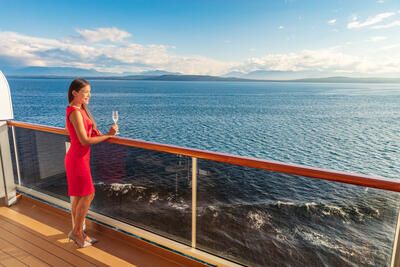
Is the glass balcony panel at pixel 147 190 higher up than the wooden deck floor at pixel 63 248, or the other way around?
the glass balcony panel at pixel 147 190

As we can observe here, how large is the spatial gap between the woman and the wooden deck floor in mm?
151

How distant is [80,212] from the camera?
86.5 inches

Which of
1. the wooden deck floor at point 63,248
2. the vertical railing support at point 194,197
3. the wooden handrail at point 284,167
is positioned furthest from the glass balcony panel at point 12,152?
the vertical railing support at point 194,197

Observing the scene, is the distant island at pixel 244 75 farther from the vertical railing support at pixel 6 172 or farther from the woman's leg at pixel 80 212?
the woman's leg at pixel 80 212

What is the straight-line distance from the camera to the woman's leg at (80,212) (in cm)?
217

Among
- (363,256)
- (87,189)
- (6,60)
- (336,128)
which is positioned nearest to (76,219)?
(87,189)

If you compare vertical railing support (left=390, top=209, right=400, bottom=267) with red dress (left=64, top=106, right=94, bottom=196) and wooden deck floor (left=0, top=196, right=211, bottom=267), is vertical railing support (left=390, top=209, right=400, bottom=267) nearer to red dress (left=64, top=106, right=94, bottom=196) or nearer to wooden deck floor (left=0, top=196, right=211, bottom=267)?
wooden deck floor (left=0, top=196, right=211, bottom=267)

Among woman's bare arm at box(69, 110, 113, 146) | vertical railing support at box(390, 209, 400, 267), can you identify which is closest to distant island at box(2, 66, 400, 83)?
woman's bare arm at box(69, 110, 113, 146)

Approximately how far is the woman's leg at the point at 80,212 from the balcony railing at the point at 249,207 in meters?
0.28

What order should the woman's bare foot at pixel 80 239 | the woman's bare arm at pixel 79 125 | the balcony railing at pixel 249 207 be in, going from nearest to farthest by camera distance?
the balcony railing at pixel 249 207
the woman's bare arm at pixel 79 125
the woman's bare foot at pixel 80 239

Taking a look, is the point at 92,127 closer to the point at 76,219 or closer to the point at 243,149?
the point at 76,219

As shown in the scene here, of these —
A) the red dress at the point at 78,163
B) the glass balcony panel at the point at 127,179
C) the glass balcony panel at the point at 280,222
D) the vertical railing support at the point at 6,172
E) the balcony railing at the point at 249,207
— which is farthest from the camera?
the vertical railing support at the point at 6,172

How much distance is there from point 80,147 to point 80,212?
58cm

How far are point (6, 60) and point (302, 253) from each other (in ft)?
295
